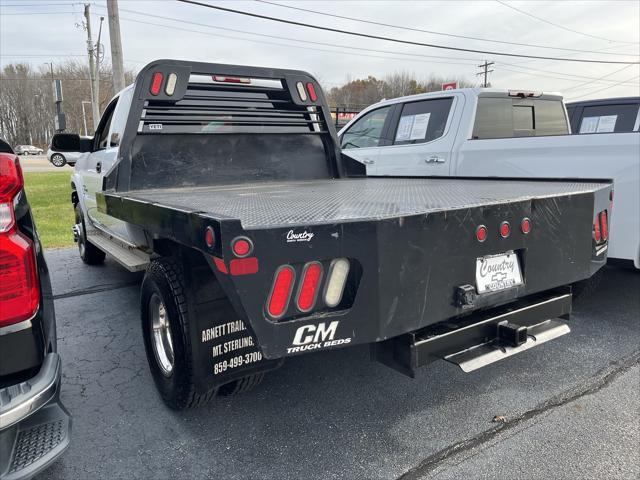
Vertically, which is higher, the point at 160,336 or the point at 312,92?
the point at 312,92

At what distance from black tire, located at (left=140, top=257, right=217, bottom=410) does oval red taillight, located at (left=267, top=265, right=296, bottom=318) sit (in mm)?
Result: 791

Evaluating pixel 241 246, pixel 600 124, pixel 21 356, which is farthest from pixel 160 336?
pixel 600 124

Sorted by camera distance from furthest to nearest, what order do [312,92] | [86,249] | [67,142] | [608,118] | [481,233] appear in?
1. [608,118]
2. [86,249]
3. [67,142]
4. [312,92]
5. [481,233]

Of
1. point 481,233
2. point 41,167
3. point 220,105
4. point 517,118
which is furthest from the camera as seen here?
point 41,167

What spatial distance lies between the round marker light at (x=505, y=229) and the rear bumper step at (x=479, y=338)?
439 millimetres

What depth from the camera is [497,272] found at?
88.0 inches

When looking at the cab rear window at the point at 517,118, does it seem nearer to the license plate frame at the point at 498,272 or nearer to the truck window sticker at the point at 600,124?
the truck window sticker at the point at 600,124

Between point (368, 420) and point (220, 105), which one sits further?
point (220, 105)

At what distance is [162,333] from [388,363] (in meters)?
1.44

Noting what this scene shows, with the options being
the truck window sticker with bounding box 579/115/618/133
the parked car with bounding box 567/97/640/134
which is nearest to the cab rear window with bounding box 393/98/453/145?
the parked car with bounding box 567/97/640/134

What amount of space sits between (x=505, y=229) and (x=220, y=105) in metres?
2.72

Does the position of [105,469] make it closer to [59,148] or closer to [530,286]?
[530,286]

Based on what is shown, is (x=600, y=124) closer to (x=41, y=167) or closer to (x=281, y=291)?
(x=281, y=291)

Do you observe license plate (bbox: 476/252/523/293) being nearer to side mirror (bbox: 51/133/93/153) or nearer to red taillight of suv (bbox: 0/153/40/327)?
red taillight of suv (bbox: 0/153/40/327)
